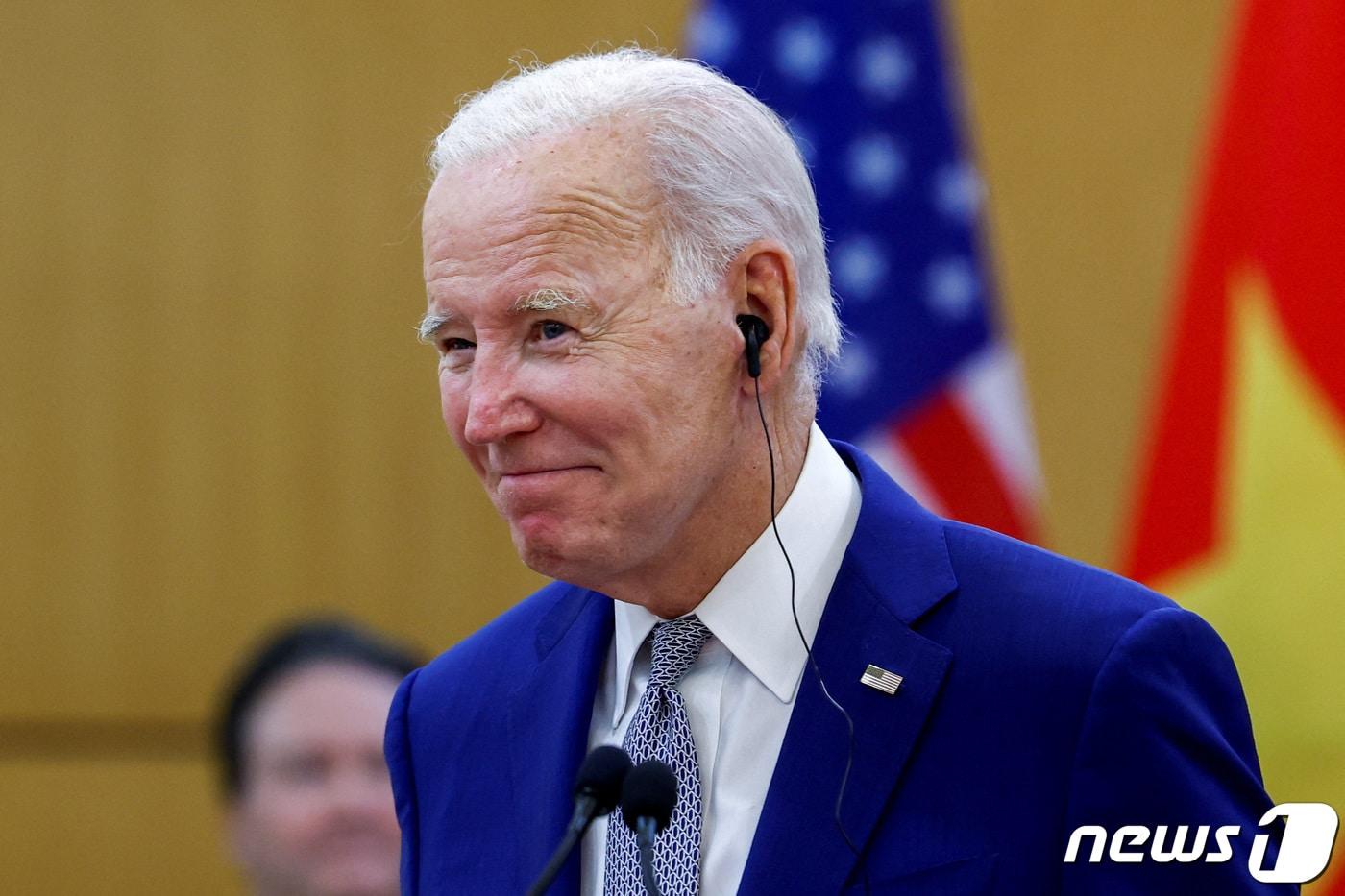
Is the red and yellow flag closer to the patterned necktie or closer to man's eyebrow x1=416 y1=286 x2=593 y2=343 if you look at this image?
the patterned necktie

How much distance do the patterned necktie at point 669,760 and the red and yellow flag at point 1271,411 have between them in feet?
4.36

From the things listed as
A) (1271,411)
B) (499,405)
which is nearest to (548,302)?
(499,405)

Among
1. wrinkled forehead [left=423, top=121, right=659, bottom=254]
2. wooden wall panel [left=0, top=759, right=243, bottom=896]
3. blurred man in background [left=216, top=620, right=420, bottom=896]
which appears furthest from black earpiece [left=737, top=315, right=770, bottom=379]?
wooden wall panel [left=0, top=759, right=243, bottom=896]

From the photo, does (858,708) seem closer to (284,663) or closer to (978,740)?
(978,740)

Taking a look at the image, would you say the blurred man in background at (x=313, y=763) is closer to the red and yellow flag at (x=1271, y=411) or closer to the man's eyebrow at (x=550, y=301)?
the red and yellow flag at (x=1271, y=411)

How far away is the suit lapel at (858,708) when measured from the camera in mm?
1569

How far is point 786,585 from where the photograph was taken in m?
1.75

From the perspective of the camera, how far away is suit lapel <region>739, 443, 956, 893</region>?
1.57 meters

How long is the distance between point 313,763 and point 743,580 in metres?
1.71

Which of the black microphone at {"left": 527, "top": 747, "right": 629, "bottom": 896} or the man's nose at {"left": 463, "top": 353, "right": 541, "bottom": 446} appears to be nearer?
the black microphone at {"left": 527, "top": 747, "right": 629, "bottom": 896}

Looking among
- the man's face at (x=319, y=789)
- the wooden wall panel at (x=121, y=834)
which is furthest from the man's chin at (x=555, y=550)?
the wooden wall panel at (x=121, y=834)

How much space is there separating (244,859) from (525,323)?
6.24ft

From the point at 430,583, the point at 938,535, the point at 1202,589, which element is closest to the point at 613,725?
the point at 938,535
